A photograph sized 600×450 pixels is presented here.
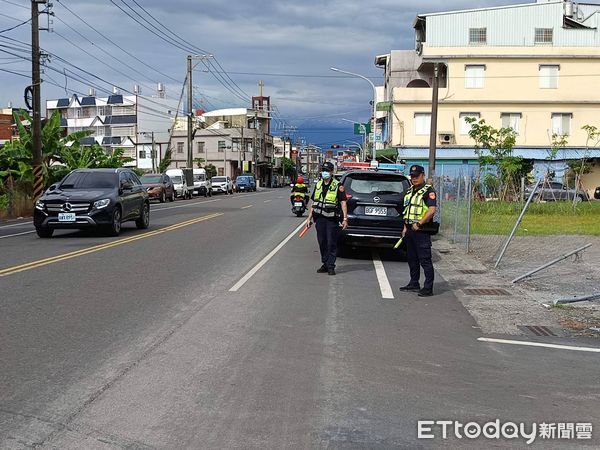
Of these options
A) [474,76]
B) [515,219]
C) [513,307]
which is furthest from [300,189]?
[474,76]

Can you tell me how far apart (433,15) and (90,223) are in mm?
36248

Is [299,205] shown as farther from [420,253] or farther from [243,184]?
[243,184]

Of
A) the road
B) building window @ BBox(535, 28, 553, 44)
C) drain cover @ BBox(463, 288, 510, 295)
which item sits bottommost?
drain cover @ BBox(463, 288, 510, 295)

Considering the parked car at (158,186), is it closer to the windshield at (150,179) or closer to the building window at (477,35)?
the windshield at (150,179)

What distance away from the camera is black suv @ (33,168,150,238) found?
1697 cm

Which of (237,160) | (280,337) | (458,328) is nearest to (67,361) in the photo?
(280,337)

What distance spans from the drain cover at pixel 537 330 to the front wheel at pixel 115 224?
1169cm

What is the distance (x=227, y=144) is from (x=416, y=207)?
89.7 m

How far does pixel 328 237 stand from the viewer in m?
11.8

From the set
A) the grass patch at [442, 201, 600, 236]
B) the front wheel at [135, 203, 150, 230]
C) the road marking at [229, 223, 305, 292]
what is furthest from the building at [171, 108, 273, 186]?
the road marking at [229, 223, 305, 292]

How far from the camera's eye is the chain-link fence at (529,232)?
1271 cm

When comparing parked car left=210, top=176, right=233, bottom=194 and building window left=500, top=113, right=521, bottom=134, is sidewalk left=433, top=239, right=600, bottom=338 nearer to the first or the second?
building window left=500, top=113, right=521, bottom=134

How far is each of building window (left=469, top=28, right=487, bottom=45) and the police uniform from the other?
39273 millimetres

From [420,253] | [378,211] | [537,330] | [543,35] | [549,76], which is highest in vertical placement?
[543,35]
